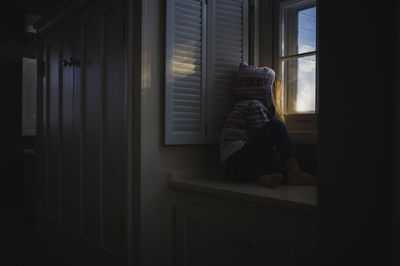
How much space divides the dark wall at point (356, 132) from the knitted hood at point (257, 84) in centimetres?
99

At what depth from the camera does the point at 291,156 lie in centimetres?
158

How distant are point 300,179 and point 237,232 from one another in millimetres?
388

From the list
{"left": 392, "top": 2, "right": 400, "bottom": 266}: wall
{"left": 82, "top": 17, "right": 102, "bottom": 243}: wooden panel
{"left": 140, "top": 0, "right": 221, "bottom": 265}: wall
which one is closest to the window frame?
{"left": 140, "top": 0, "right": 221, "bottom": 265}: wall

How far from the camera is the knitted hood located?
1.79 metres

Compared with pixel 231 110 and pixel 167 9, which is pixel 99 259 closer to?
pixel 231 110

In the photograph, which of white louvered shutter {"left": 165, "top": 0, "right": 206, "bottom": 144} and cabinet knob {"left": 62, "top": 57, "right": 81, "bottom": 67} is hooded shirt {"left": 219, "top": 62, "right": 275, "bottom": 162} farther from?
cabinet knob {"left": 62, "top": 57, "right": 81, "bottom": 67}

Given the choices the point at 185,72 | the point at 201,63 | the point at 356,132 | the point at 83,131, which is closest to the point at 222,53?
the point at 201,63

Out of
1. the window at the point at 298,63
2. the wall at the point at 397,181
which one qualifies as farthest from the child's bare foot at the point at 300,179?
the wall at the point at 397,181

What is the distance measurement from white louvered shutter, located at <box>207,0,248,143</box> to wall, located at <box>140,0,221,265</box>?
289mm

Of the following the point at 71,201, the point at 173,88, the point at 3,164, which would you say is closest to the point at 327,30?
the point at 173,88

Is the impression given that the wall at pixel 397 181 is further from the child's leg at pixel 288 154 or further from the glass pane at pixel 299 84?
the glass pane at pixel 299 84

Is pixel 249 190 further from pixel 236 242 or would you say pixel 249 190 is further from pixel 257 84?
pixel 257 84

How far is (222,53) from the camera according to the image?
192 cm

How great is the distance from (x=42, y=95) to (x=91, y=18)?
0.95 meters
